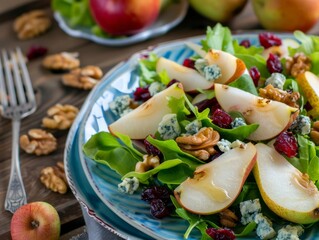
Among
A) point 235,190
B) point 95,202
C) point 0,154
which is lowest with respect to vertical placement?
point 0,154

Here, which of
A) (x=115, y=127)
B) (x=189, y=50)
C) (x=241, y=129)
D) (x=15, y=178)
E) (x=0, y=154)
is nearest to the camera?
(x=241, y=129)

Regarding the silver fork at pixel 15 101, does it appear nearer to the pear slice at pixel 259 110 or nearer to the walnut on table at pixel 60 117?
the walnut on table at pixel 60 117

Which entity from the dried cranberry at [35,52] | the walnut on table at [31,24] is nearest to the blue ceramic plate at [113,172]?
the dried cranberry at [35,52]

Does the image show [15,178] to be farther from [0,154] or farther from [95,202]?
[95,202]

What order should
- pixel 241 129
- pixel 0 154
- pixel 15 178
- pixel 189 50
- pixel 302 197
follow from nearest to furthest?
1. pixel 302 197
2. pixel 241 129
3. pixel 15 178
4. pixel 0 154
5. pixel 189 50

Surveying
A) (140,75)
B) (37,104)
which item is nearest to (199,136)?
(140,75)

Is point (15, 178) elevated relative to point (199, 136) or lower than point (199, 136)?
lower

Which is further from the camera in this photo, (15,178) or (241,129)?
(15,178)

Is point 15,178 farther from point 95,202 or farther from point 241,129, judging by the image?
point 241,129
